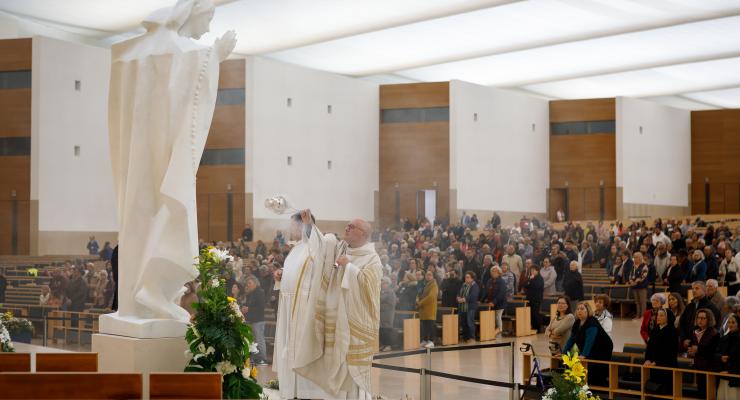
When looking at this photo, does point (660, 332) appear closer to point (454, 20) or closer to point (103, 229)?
point (454, 20)

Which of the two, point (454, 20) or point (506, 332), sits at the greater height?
point (454, 20)

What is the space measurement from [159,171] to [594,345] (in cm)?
535

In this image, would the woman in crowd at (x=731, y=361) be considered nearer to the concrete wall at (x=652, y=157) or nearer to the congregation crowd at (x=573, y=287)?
the congregation crowd at (x=573, y=287)

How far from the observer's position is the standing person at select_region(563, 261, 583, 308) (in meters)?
16.4

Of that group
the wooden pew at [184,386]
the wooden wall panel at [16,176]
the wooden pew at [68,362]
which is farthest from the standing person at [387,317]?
the wooden wall panel at [16,176]

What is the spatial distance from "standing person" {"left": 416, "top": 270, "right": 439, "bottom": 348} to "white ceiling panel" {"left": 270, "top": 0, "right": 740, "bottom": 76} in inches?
490

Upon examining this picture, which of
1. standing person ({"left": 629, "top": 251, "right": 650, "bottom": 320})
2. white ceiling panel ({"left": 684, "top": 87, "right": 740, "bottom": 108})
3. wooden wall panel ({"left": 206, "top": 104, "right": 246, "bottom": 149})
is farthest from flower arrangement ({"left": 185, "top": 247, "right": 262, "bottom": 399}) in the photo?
white ceiling panel ({"left": 684, "top": 87, "right": 740, "bottom": 108})

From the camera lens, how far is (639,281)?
17438 mm

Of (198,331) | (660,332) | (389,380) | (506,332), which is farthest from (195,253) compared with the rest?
(506,332)

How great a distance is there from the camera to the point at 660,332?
9.34 metres

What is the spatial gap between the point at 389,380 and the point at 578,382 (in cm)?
547

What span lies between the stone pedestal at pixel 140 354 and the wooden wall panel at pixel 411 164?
87.4 ft

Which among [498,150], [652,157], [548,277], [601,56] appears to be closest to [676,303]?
[548,277]

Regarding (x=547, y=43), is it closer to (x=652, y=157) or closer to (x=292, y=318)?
(x=652, y=157)
